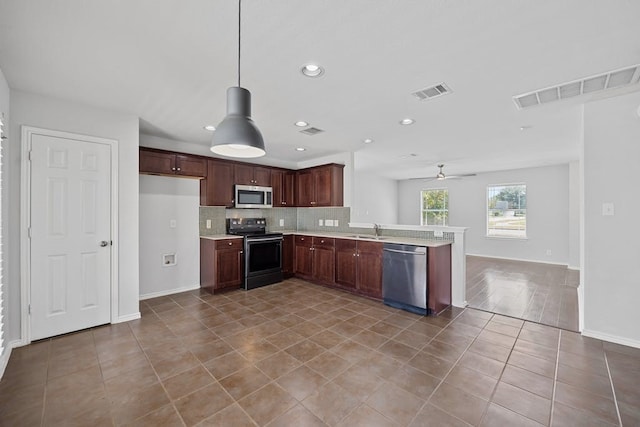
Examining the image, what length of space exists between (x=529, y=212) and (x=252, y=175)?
716cm

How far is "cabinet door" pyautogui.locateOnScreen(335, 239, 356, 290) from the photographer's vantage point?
4.40 meters

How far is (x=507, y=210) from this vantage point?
295 inches

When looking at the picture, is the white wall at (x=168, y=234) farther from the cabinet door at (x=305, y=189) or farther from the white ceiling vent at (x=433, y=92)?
the white ceiling vent at (x=433, y=92)

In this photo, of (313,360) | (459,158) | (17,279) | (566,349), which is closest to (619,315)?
(566,349)

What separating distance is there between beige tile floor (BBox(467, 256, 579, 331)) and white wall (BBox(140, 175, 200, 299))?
14.9ft

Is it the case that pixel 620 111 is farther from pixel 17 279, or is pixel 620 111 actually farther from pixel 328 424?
pixel 17 279

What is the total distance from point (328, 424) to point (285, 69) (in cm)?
263

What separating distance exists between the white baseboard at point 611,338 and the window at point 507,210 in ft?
16.6

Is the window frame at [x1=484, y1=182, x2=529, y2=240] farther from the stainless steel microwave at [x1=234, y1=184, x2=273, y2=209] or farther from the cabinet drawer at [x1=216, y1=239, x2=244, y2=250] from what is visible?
the cabinet drawer at [x1=216, y1=239, x2=244, y2=250]

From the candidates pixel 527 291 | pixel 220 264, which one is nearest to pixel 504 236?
pixel 527 291

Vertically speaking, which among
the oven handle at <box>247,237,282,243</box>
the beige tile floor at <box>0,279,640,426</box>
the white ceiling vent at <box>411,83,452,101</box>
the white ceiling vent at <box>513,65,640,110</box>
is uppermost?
the white ceiling vent at <box>411,83,452,101</box>

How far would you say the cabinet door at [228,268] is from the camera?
4344 mm

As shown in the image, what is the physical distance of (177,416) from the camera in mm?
1733

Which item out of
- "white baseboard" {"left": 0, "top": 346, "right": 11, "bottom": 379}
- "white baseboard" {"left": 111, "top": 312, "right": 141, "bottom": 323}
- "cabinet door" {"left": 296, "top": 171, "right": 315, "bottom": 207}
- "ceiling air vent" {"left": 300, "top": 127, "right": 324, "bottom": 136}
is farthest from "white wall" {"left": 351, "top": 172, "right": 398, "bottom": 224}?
"white baseboard" {"left": 0, "top": 346, "right": 11, "bottom": 379}
